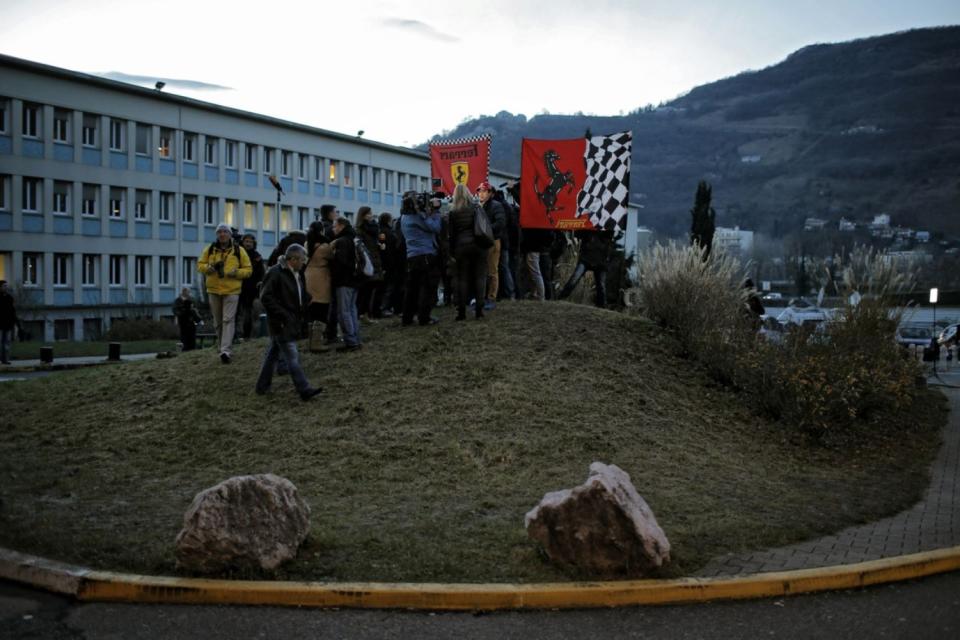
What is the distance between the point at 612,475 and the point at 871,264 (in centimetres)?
1151

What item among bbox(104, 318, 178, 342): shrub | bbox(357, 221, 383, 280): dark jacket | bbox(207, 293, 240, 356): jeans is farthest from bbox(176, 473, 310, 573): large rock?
bbox(104, 318, 178, 342): shrub

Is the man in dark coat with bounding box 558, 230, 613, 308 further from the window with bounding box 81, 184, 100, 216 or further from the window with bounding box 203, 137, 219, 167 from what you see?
the window with bounding box 203, 137, 219, 167

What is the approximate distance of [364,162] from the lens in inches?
3275

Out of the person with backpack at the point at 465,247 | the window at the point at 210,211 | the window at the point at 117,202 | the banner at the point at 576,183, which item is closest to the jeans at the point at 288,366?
the person with backpack at the point at 465,247

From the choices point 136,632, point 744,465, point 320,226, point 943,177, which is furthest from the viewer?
point 943,177

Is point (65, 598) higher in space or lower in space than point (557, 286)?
lower

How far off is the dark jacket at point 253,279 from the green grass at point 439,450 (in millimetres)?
2599

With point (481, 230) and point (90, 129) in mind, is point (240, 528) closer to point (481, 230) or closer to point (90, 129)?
point (481, 230)

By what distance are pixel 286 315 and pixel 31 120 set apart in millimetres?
50019

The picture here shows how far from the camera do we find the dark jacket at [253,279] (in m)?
17.2

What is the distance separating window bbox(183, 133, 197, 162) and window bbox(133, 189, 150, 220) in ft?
14.4

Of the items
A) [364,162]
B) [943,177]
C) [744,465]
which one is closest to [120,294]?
[364,162]

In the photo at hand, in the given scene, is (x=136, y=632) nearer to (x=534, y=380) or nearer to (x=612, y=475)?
(x=612, y=475)

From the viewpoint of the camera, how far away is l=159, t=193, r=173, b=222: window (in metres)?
63.9
